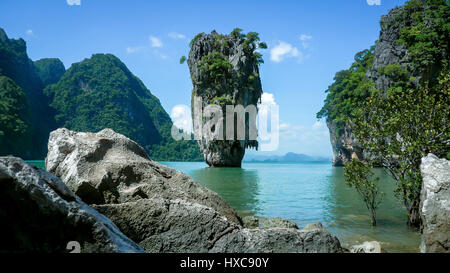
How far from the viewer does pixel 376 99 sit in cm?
785

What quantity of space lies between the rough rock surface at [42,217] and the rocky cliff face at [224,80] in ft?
114

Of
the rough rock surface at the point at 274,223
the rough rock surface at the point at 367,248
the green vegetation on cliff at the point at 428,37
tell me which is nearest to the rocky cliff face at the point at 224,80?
the green vegetation on cliff at the point at 428,37

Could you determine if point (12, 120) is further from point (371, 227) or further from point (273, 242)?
point (273, 242)

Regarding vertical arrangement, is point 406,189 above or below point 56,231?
below

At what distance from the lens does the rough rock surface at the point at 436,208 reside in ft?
14.8

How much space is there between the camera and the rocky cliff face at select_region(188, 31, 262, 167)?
37.2 metres

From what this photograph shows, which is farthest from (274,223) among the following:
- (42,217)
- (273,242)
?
(42,217)

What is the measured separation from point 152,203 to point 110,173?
173 cm

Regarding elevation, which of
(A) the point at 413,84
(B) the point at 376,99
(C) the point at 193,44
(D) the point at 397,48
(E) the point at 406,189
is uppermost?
(C) the point at 193,44

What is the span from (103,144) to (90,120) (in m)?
104

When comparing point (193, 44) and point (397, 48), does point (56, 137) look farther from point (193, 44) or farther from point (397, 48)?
point (193, 44)

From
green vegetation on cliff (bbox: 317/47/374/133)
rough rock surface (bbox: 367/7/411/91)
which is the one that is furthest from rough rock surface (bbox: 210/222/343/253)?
rough rock surface (bbox: 367/7/411/91)

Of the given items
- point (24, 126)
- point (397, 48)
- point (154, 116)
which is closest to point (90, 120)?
point (154, 116)

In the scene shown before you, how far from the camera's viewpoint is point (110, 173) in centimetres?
497
